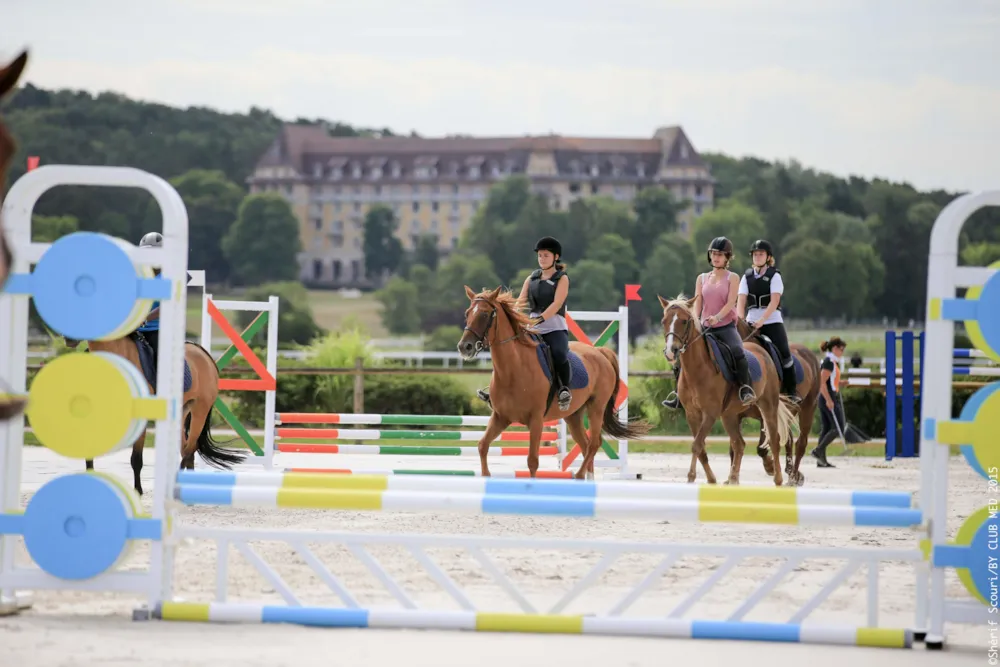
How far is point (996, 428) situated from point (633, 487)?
1.47 meters

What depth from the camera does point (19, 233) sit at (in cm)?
507

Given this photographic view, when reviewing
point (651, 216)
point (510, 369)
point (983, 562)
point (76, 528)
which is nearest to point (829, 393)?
point (510, 369)

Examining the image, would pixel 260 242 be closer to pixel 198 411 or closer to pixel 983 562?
pixel 198 411

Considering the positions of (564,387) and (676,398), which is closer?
(564,387)

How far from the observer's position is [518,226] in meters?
113

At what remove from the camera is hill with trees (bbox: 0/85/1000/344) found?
97688 millimetres

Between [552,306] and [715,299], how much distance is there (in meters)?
1.53

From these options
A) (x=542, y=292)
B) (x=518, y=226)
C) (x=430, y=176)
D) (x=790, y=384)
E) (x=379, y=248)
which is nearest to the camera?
(x=542, y=292)

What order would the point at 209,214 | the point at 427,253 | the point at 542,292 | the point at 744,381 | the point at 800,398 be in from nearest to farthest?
1. the point at 542,292
2. the point at 744,381
3. the point at 800,398
4. the point at 209,214
5. the point at 427,253

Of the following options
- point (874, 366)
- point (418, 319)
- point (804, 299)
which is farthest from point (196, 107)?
point (874, 366)

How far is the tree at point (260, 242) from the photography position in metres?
117

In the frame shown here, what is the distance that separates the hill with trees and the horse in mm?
74827

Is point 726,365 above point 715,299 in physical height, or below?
below

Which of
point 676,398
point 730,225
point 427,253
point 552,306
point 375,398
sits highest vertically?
point 730,225
